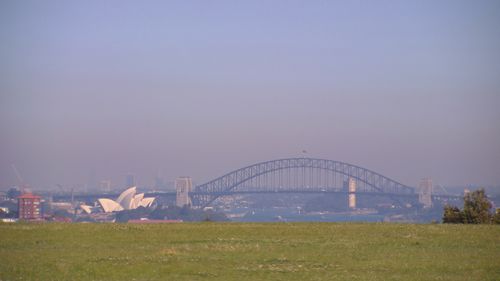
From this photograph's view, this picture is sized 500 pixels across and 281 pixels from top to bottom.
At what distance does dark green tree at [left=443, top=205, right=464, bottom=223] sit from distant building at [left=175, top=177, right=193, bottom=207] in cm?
8635

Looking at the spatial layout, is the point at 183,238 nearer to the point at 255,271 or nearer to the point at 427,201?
the point at 255,271

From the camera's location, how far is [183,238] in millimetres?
22859

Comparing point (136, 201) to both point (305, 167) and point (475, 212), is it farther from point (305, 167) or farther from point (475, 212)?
point (475, 212)

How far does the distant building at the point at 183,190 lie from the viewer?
120062 millimetres

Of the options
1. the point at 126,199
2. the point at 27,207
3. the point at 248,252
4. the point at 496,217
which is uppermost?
the point at 126,199

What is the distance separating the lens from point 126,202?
120m

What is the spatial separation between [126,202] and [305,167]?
67.7 m

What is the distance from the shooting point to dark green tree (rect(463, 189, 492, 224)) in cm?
3019

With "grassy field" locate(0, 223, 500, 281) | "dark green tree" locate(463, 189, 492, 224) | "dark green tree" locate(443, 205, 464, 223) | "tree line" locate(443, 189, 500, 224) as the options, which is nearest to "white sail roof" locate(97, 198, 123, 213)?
"dark green tree" locate(443, 205, 464, 223)

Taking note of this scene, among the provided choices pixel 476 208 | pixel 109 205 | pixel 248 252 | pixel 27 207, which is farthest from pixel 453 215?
pixel 109 205

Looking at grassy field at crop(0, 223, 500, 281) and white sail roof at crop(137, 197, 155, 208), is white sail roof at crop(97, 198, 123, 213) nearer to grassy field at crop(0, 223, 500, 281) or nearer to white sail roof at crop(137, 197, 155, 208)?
white sail roof at crop(137, 197, 155, 208)

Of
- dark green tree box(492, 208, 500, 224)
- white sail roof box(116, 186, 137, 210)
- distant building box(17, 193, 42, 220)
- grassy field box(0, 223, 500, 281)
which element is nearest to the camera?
grassy field box(0, 223, 500, 281)

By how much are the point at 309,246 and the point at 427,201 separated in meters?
98.8

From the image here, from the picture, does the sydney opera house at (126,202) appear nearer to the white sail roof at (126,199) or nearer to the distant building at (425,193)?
the white sail roof at (126,199)
